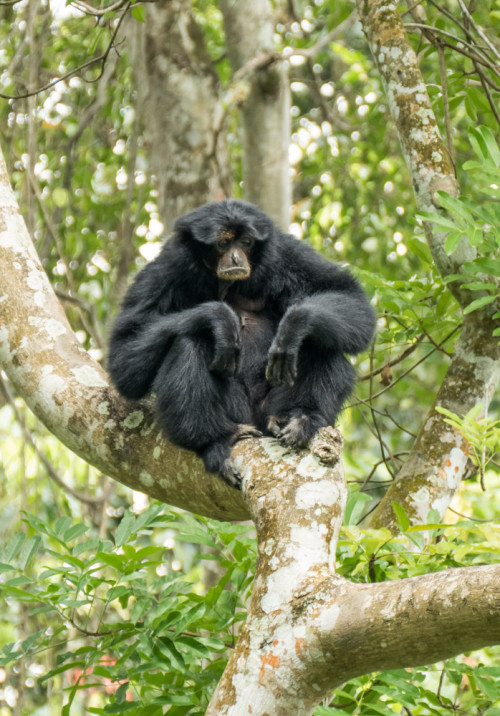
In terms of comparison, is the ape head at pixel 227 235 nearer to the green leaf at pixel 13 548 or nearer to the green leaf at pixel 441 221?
the green leaf at pixel 441 221

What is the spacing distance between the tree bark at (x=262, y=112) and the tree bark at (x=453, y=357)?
2801 millimetres

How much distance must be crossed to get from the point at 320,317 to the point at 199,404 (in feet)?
2.39

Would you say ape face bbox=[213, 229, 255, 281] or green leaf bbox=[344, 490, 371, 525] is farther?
ape face bbox=[213, 229, 255, 281]

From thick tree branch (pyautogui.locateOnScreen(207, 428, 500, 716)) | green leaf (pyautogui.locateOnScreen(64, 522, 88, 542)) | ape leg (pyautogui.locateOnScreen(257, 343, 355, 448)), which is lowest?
thick tree branch (pyautogui.locateOnScreen(207, 428, 500, 716))

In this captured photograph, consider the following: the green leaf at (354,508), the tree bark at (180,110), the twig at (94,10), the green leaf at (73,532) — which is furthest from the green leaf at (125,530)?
the tree bark at (180,110)

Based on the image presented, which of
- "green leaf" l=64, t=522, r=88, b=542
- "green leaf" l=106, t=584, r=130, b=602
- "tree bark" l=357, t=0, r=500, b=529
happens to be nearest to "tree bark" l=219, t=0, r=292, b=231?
"tree bark" l=357, t=0, r=500, b=529

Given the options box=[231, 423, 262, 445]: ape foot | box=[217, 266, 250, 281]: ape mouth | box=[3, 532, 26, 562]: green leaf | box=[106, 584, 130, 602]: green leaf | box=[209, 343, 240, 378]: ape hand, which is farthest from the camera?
box=[217, 266, 250, 281]: ape mouth

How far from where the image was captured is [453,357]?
412cm

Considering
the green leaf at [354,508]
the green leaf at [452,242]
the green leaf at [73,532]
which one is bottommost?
the green leaf at [73,532]

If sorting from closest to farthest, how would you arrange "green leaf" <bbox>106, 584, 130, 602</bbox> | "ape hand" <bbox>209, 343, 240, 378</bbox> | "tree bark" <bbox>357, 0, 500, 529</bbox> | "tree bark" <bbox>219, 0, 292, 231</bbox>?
"green leaf" <bbox>106, 584, 130, 602</bbox>, "ape hand" <bbox>209, 343, 240, 378</bbox>, "tree bark" <bbox>357, 0, 500, 529</bbox>, "tree bark" <bbox>219, 0, 292, 231</bbox>

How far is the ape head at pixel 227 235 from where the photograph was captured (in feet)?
14.3

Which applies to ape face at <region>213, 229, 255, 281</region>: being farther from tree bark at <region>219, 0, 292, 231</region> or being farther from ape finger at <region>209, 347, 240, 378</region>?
tree bark at <region>219, 0, 292, 231</region>

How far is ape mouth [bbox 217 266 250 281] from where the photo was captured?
4.30 metres

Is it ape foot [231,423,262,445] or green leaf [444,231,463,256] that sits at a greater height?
green leaf [444,231,463,256]
